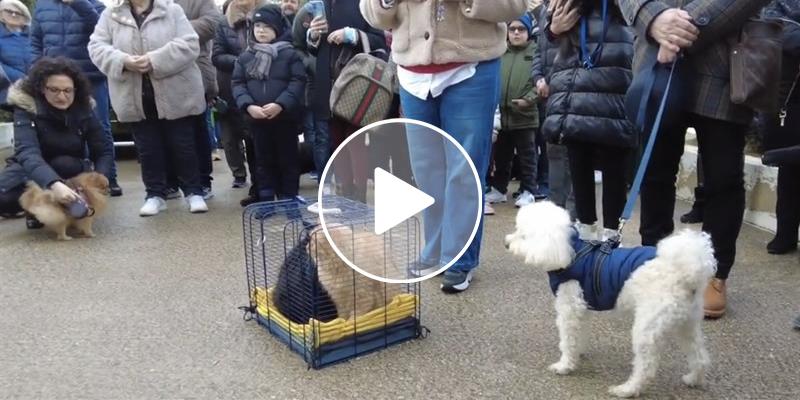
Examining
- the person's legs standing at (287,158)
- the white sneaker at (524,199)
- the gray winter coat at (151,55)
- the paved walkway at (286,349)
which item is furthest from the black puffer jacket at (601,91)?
the gray winter coat at (151,55)

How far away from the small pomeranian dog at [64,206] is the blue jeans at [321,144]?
1846 millimetres

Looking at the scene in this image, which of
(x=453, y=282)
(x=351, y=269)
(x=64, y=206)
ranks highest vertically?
(x=351, y=269)

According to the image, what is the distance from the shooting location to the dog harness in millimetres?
2393

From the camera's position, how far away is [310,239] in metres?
2.73

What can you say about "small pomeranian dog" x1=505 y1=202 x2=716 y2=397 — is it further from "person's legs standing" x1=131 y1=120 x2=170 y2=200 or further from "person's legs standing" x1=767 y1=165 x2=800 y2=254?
"person's legs standing" x1=131 y1=120 x2=170 y2=200

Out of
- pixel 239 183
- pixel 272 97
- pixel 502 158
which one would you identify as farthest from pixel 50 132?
pixel 502 158

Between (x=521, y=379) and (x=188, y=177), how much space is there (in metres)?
4.09

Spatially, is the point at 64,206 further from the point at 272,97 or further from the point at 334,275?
the point at 334,275

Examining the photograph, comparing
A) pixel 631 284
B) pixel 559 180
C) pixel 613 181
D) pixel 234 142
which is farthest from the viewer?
pixel 234 142

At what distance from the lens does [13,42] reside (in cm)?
781

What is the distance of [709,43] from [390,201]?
5.07ft

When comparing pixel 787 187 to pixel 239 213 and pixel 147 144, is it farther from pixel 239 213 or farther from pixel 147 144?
pixel 147 144

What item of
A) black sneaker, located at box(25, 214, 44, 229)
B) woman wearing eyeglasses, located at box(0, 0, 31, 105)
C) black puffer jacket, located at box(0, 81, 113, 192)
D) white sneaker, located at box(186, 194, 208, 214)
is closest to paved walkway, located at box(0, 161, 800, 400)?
black sneaker, located at box(25, 214, 44, 229)
